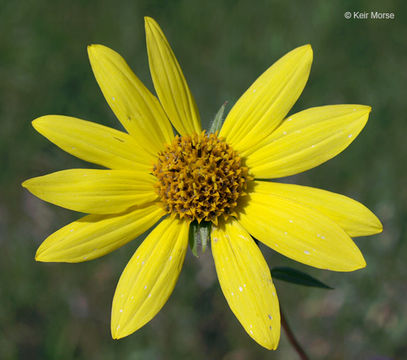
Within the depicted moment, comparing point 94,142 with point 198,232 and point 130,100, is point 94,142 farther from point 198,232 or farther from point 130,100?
point 198,232

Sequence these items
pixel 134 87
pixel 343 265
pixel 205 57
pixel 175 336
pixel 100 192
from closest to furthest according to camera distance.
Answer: pixel 343 265, pixel 100 192, pixel 134 87, pixel 175 336, pixel 205 57

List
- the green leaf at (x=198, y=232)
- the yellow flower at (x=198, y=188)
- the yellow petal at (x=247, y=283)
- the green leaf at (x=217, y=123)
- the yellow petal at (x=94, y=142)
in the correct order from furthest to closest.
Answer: the green leaf at (x=217, y=123) < the green leaf at (x=198, y=232) < the yellow petal at (x=94, y=142) < the yellow flower at (x=198, y=188) < the yellow petal at (x=247, y=283)

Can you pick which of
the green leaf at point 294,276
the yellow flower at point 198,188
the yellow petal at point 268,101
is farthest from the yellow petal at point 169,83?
the green leaf at point 294,276

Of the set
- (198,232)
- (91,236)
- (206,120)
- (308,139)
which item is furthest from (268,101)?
(206,120)

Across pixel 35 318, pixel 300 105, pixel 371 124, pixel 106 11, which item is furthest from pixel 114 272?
pixel 106 11

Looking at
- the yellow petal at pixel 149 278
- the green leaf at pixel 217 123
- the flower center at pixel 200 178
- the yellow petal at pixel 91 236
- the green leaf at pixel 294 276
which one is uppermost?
the green leaf at pixel 217 123

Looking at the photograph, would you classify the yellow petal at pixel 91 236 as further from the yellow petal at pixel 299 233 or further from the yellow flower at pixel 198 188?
the yellow petal at pixel 299 233

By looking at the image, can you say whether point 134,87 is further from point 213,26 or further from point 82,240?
point 213,26
